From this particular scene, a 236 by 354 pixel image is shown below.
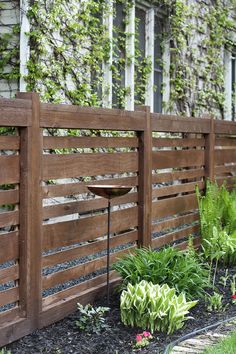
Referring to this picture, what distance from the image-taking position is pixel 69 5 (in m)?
7.00

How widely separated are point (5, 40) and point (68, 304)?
135 inches

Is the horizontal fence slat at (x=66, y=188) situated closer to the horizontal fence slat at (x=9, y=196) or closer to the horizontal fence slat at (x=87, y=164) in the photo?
the horizontal fence slat at (x=87, y=164)

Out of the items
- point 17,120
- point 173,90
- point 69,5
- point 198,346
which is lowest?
point 198,346

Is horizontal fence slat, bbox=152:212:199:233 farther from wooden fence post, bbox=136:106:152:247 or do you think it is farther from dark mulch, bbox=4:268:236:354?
dark mulch, bbox=4:268:236:354

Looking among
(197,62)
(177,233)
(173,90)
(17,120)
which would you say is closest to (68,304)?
(17,120)

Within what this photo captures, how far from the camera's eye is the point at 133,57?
835 cm

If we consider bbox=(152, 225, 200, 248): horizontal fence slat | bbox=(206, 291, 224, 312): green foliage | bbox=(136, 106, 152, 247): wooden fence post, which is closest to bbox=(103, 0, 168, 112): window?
bbox=(152, 225, 200, 248): horizontal fence slat

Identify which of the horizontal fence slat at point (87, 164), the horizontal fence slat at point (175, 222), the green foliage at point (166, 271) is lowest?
the green foliage at point (166, 271)

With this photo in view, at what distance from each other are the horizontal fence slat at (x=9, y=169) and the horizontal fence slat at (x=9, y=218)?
19cm

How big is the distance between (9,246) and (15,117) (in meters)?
0.77

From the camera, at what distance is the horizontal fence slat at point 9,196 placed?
358 cm

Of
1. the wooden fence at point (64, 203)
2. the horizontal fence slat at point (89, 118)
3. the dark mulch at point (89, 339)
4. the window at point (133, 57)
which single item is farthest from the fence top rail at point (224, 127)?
the dark mulch at point (89, 339)

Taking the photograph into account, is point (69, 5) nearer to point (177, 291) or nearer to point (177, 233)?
point (177, 233)

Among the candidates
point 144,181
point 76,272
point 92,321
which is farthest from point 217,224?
point 92,321
